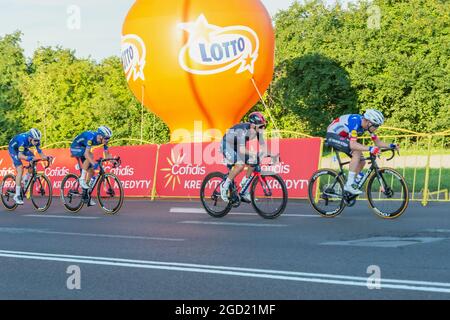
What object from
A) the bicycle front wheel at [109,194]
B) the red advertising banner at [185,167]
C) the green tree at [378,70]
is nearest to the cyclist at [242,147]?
the bicycle front wheel at [109,194]

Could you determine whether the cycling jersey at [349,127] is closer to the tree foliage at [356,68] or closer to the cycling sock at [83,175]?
the cycling sock at [83,175]

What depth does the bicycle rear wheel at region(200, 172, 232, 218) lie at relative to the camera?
1348 centimetres

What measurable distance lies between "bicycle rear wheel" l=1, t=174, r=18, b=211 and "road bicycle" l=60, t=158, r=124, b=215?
1.53 metres

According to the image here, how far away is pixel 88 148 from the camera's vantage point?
15.6m

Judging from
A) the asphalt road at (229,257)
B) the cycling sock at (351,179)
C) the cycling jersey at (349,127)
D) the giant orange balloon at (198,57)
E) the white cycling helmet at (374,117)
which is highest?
the giant orange balloon at (198,57)

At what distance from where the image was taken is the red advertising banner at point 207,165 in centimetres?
1698

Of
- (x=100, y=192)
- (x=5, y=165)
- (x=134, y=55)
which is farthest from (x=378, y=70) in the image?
(x=100, y=192)

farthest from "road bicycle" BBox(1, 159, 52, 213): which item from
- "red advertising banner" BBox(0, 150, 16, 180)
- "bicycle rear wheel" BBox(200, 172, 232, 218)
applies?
"red advertising banner" BBox(0, 150, 16, 180)

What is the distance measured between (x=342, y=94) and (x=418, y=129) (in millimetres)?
5421

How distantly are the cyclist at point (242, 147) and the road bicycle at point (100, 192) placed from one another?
260 centimetres

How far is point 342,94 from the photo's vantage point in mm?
50219

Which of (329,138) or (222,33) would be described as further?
(222,33)
